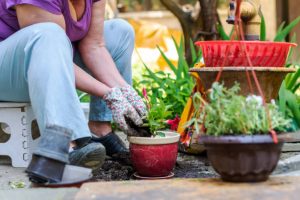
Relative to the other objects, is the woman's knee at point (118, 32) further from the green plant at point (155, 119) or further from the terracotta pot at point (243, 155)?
the terracotta pot at point (243, 155)

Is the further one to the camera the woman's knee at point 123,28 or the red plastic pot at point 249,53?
the woman's knee at point 123,28

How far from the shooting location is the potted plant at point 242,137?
1.72 m

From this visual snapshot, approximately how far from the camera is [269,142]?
1716 millimetres

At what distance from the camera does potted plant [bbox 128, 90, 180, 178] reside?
2.33m

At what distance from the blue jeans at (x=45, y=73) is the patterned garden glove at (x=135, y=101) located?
13.9 inches

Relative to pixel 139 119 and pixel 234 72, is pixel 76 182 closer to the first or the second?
pixel 139 119

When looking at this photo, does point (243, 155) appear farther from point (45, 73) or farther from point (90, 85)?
point (90, 85)

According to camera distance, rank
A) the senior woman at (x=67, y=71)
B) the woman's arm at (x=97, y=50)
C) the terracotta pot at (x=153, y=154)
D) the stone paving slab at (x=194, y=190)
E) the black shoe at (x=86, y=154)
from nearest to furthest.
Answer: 1. the stone paving slab at (x=194, y=190)
2. the senior woman at (x=67, y=71)
3. the black shoe at (x=86, y=154)
4. the terracotta pot at (x=153, y=154)
5. the woman's arm at (x=97, y=50)

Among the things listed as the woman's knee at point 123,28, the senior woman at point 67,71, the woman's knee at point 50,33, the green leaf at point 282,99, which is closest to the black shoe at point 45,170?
the senior woman at point 67,71

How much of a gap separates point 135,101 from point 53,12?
1.55ft

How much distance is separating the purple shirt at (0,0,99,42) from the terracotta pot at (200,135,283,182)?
860 millimetres

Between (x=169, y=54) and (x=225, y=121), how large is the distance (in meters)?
6.16

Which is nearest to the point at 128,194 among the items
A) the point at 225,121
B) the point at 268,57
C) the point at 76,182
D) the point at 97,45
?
the point at 76,182

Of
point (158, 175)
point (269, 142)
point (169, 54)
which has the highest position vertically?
point (269, 142)
